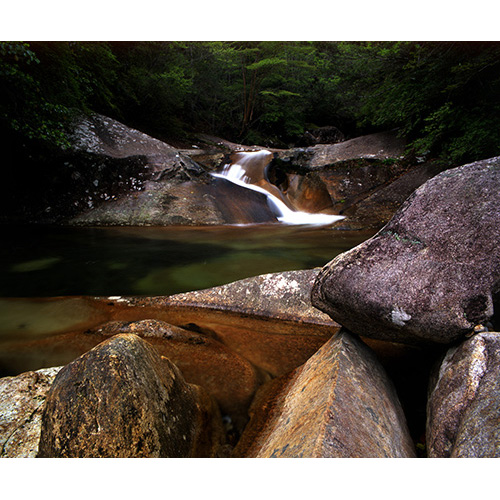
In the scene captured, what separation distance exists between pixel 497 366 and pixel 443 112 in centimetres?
715

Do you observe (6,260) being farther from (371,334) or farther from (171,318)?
(371,334)

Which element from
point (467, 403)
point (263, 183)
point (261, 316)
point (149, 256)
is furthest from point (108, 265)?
point (263, 183)

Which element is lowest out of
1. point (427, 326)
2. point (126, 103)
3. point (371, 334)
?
point (371, 334)

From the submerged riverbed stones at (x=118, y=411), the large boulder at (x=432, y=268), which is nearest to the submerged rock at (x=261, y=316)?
the large boulder at (x=432, y=268)

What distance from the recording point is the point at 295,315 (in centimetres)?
326

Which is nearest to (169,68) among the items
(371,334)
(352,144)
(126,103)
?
(126,103)

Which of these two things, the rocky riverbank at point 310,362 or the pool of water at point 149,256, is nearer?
the rocky riverbank at point 310,362

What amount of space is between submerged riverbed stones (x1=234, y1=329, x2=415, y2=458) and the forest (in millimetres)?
5997

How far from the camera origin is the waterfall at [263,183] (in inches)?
375

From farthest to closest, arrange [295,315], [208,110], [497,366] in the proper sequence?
1. [208,110]
2. [295,315]
3. [497,366]

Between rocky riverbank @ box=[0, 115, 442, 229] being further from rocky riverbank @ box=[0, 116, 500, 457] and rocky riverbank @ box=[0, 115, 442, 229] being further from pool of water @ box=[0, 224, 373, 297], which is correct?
rocky riverbank @ box=[0, 116, 500, 457]

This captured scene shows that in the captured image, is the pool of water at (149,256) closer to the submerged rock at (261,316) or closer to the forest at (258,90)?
the submerged rock at (261,316)

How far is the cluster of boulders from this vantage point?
1380 millimetres

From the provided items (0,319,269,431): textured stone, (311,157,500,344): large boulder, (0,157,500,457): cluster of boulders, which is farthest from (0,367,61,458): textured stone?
(311,157,500,344): large boulder
